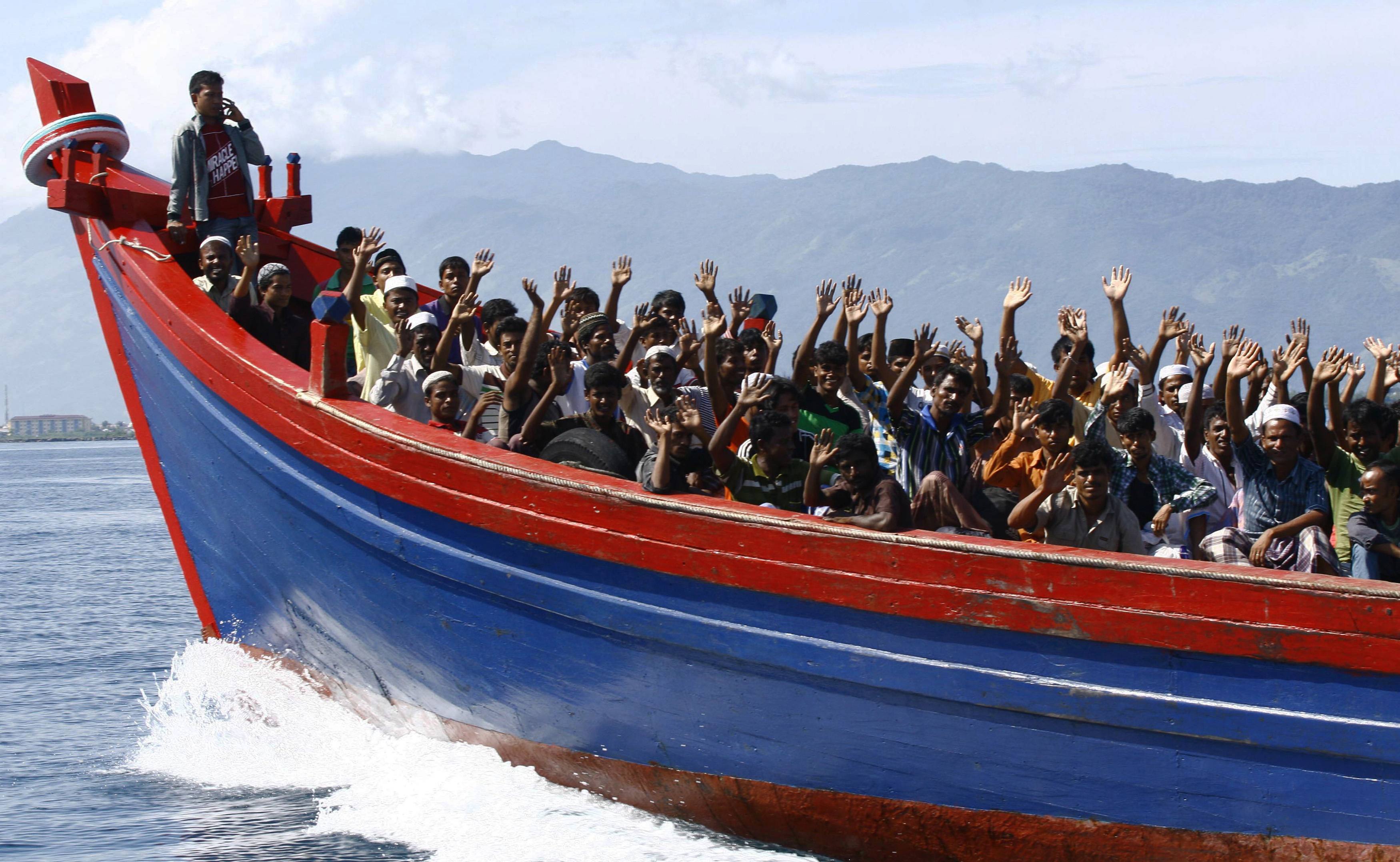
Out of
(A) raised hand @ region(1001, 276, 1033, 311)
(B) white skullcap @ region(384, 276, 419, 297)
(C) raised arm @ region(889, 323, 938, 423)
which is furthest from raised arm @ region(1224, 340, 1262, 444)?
(B) white skullcap @ region(384, 276, 419, 297)

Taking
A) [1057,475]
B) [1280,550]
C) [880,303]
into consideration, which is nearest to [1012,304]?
[880,303]

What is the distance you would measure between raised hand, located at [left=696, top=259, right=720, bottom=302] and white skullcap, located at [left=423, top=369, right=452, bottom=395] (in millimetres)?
1679

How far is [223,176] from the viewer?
9.34 m

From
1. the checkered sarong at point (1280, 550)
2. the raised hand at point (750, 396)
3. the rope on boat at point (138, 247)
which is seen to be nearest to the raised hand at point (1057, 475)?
the checkered sarong at point (1280, 550)

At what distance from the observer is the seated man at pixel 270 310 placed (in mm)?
8008

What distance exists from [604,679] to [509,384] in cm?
166

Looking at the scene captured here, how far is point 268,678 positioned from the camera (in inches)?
320

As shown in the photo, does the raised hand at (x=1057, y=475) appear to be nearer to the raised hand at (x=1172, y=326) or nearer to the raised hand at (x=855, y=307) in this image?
the raised hand at (x=855, y=307)

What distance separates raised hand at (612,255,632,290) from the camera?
7.73 metres

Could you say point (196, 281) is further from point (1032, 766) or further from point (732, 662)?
point (1032, 766)

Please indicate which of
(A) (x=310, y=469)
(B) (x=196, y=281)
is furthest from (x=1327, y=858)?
(B) (x=196, y=281)

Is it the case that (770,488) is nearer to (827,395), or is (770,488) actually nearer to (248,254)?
(827,395)

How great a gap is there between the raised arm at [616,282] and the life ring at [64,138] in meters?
4.36

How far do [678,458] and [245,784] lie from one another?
13.1 ft
